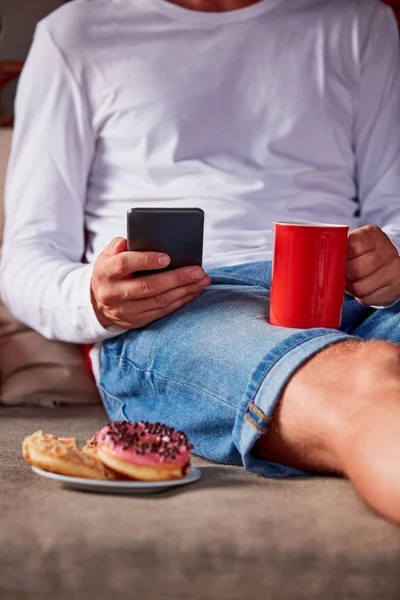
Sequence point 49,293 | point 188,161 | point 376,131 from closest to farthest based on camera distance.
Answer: point 49,293 < point 188,161 < point 376,131

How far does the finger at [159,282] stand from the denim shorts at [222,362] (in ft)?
0.19

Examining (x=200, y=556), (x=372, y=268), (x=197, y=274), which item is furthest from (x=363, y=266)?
(x=200, y=556)

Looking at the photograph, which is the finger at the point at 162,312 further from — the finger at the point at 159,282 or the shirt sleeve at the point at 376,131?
the shirt sleeve at the point at 376,131

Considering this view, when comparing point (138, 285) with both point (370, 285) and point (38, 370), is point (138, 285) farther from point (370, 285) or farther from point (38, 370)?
point (38, 370)

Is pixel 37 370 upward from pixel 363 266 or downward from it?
downward

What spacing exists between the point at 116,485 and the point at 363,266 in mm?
487

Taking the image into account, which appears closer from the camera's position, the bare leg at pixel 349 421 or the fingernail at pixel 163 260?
the bare leg at pixel 349 421

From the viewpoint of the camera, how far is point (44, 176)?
158 cm

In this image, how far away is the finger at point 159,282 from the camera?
1240mm

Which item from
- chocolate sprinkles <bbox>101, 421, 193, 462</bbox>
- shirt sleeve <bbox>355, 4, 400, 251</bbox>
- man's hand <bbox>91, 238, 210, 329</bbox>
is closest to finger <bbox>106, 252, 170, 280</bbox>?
Answer: man's hand <bbox>91, 238, 210, 329</bbox>

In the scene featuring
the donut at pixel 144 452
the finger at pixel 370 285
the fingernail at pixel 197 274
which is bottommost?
the donut at pixel 144 452

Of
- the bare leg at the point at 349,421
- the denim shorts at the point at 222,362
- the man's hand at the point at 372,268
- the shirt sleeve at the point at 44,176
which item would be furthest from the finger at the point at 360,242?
the shirt sleeve at the point at 44,176

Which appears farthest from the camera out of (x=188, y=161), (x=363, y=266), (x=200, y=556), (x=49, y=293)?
(x=188, y=161)

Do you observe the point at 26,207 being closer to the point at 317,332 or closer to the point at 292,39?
the point at 292,39
